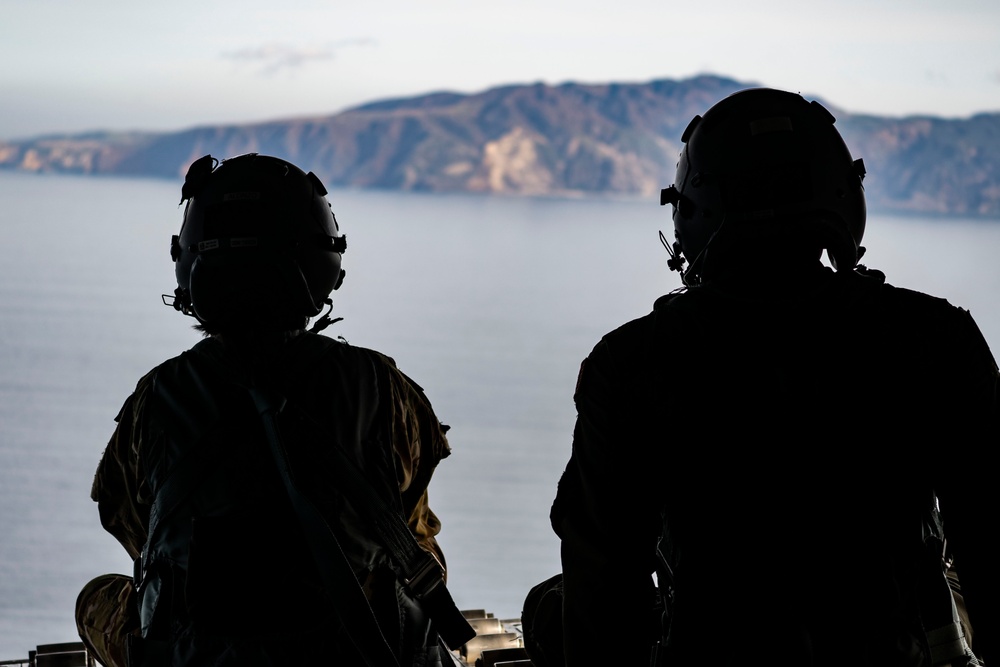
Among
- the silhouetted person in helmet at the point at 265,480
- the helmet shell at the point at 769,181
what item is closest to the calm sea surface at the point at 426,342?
the silhouetted person in helmet at the point at 265,480

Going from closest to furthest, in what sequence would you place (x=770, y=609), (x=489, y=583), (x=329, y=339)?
(x=770, y=609)
(x=329, y=339)
(x=489, y=583)

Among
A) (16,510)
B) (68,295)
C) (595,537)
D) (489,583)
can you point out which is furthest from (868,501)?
(68,295)

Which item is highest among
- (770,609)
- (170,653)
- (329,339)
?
(329,339)

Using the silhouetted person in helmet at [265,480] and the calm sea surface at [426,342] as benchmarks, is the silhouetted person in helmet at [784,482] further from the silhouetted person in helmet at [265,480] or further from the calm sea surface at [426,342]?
the calm sea surface at [426,342]

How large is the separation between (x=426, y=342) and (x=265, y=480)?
46.5 feet

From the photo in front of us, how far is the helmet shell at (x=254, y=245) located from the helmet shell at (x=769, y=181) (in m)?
0.67

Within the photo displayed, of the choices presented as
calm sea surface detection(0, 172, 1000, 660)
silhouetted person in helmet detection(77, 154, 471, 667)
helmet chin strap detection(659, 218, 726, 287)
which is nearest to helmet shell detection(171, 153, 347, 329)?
silhouetted person in helmet detection(77, 154, 471, 667)

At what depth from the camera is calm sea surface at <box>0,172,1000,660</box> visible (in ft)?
23.3

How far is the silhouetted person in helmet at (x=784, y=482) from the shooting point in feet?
4.67

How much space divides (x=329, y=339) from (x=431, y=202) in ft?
187

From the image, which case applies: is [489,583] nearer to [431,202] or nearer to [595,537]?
[595,537]

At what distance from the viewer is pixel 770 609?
4.67 ft

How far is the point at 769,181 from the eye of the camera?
5.16 feet

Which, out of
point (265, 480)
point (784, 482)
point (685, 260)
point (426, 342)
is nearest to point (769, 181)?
point (685, 260)
